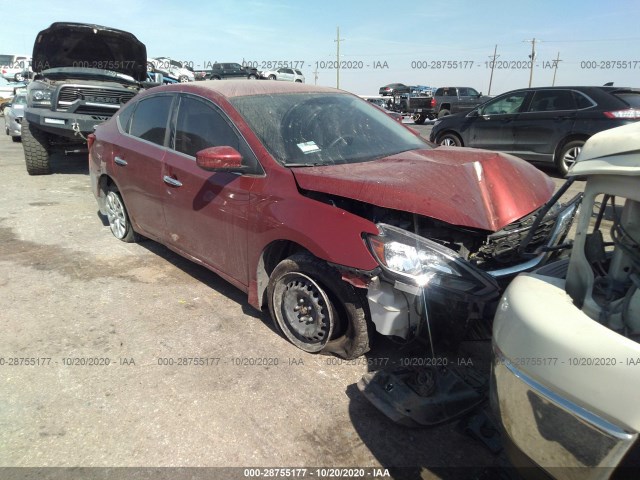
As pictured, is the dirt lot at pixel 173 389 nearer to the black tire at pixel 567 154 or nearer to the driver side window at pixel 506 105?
the black tire at pixel 567 154

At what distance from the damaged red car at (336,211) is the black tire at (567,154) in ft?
18.2

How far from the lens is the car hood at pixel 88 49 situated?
28.1ft

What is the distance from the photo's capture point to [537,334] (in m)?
1.42

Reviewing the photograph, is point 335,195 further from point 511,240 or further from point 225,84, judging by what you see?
point 225,84

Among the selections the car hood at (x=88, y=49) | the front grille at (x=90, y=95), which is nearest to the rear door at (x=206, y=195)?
the front grille at (x=90, y=95)

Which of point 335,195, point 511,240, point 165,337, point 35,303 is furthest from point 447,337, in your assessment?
point 35,303

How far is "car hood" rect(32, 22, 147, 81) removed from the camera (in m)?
8.55

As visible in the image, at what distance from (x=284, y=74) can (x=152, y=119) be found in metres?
29.5

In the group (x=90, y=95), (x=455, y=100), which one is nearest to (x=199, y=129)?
(x=90, y=95)

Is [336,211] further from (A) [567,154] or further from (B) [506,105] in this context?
(B) [506,105]

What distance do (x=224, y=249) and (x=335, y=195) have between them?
3.60 ft

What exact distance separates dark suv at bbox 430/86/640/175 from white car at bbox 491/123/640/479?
7.10m

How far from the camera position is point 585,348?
1296 millimetres

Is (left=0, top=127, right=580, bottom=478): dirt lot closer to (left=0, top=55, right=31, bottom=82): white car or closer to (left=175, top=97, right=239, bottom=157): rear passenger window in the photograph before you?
(left=175, top=97, right=239, bottom=157): rear passenger window
